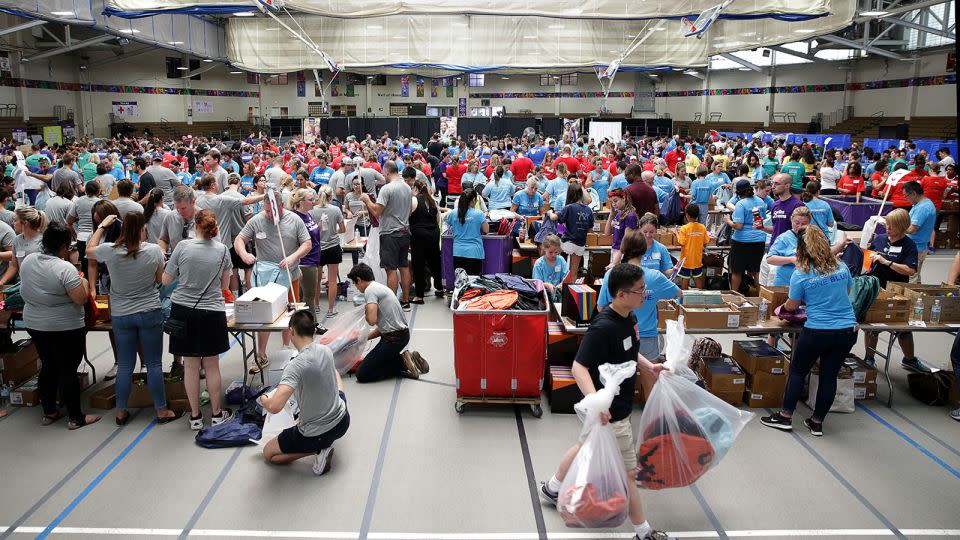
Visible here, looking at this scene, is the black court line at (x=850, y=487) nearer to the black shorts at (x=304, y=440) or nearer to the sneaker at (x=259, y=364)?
the black shorts at (x=304, y=440)

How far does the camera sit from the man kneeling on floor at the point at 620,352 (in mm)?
3361

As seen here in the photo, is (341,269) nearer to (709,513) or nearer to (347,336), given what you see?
(347,336)

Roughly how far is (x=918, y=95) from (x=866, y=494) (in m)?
25.5

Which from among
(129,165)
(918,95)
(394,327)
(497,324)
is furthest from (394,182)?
(918,95)

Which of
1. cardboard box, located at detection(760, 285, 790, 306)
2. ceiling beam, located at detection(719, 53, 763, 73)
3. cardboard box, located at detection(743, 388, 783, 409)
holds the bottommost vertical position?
cardboard box, located at detection(743, 388, 783, 409)

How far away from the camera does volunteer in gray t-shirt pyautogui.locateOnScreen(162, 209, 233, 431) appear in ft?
15.7

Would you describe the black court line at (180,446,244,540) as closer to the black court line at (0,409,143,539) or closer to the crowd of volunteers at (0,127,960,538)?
the crowd of volunteers at (0,127,960,538)

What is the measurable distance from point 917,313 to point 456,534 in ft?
14.4

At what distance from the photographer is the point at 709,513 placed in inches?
158

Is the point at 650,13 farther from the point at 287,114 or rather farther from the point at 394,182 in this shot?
the point at 287,114

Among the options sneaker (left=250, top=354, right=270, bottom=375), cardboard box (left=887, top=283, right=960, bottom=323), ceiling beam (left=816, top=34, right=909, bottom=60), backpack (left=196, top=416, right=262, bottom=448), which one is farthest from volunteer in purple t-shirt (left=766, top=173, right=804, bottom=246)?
ceiling beam (left=816, top=34, right=909, bottom=60)

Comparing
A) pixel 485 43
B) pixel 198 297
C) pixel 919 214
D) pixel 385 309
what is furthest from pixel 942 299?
pixel 485 43

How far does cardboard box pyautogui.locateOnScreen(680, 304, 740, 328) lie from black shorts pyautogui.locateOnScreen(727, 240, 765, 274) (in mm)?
2841

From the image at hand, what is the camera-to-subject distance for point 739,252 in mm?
7965
